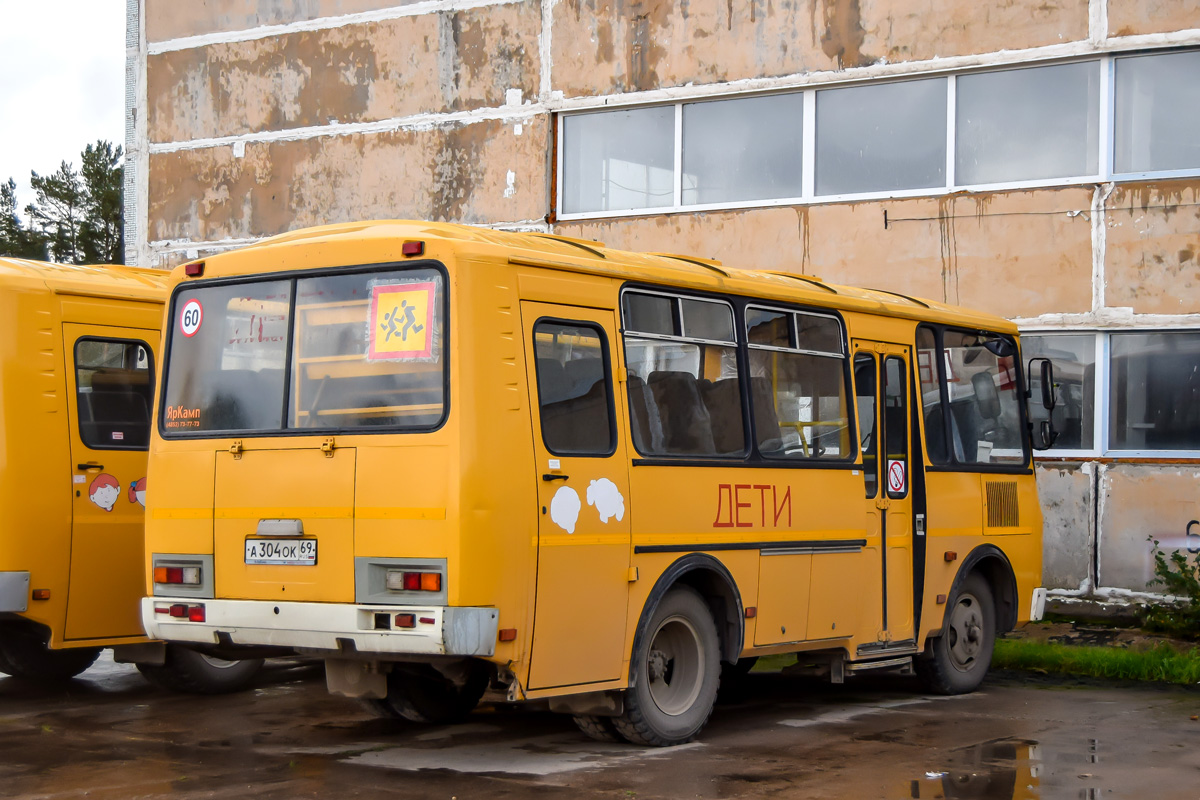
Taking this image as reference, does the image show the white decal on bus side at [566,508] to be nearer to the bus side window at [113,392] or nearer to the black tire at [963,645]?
the bus side window at [113,392]

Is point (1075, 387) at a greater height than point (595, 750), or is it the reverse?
point (1075, 387)

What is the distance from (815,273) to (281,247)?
9.98 metres

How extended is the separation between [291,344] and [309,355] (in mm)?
146

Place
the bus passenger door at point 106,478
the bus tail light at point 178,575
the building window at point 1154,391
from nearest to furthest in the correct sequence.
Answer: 1. the bus tail light at point 178,575
2. the bus passenger door at point 106,478
3. the building window at point 1154,391

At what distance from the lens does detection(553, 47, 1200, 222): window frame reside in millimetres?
15695

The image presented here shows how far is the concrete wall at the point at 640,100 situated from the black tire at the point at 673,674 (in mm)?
7829

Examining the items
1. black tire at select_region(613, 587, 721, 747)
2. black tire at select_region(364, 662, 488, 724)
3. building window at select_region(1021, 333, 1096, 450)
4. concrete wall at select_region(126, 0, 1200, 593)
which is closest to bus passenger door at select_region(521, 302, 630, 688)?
black tire at select_region(613, 587, 721, 747)

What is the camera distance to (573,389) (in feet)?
27.0

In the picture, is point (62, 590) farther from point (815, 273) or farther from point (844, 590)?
point (815, 273)

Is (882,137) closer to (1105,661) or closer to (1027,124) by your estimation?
(1027,124)

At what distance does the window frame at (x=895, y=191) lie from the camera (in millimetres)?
15695

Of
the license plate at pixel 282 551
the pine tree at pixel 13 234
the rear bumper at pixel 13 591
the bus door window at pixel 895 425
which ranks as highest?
the pine tree at pixel 13 234

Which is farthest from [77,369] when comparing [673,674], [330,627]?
[673,674]

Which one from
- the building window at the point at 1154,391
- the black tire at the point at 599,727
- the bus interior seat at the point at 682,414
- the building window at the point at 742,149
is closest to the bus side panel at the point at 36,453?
the black tire at the point at 599,727
